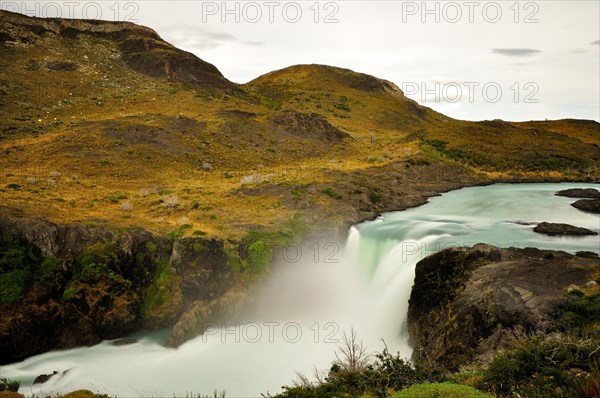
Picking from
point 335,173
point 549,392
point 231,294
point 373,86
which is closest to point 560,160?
point 335,173

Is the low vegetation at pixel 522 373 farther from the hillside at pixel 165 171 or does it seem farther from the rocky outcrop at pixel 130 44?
the rocky outcrop at pixel 130 44

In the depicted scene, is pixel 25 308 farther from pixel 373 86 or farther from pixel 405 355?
pixel 373 86

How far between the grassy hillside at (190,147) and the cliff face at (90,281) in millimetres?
2526

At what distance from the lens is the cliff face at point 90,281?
20312 millimetres

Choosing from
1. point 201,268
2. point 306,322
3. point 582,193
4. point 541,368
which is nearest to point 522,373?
point 541,368

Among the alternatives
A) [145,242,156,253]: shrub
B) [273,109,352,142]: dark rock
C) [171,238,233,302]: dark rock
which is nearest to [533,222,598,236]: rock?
[171,238,233,302]: dark rock

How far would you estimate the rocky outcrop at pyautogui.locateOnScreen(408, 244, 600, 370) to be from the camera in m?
14.9

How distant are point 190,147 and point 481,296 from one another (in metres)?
44.3

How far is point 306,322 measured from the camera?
24.0 metres

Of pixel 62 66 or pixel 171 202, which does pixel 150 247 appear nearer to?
pixel 171 202

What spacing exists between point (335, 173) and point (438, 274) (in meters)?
24.1

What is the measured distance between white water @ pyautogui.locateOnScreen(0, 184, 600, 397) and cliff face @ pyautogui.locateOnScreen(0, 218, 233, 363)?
41.0 inches

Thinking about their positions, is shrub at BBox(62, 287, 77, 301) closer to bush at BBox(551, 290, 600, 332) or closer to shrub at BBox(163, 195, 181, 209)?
shrub at BBox(163, 195, 181, 209)

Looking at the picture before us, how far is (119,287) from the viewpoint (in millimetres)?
22719
